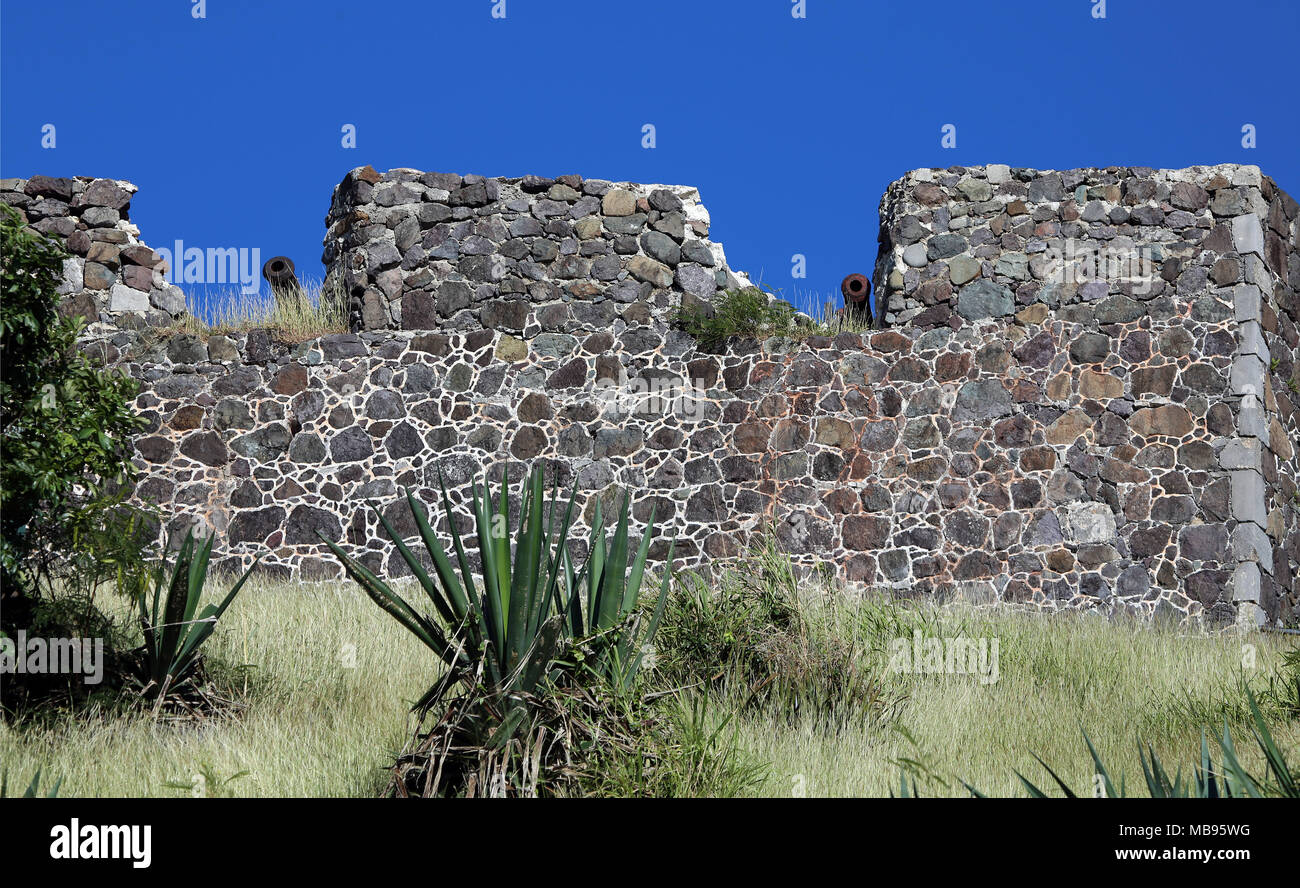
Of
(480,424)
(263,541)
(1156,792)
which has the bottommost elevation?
(1156,792)

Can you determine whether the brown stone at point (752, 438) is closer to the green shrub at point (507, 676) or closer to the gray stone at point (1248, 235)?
the gray stone at point (1248, 235)

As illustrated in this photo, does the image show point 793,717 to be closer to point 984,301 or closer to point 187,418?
point 984,301

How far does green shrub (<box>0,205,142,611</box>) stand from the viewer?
7.09m

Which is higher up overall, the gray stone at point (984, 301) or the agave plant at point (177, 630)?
the gray stone at point (984, 301)

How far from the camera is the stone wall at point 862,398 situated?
12422 millimetres

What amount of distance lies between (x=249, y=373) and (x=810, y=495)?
6017mm

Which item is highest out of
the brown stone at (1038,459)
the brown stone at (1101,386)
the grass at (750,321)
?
the grass at (750,321)

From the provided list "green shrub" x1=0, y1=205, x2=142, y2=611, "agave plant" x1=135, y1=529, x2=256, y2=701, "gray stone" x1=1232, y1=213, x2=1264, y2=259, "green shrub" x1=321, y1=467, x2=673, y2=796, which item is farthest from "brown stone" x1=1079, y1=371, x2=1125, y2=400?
"green shrub" x1=0, y1=205, x2=142, y2=611

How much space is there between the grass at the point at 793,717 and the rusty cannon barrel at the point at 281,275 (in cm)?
511

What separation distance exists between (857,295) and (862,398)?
5.48 feet

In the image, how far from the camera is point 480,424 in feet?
43.6
